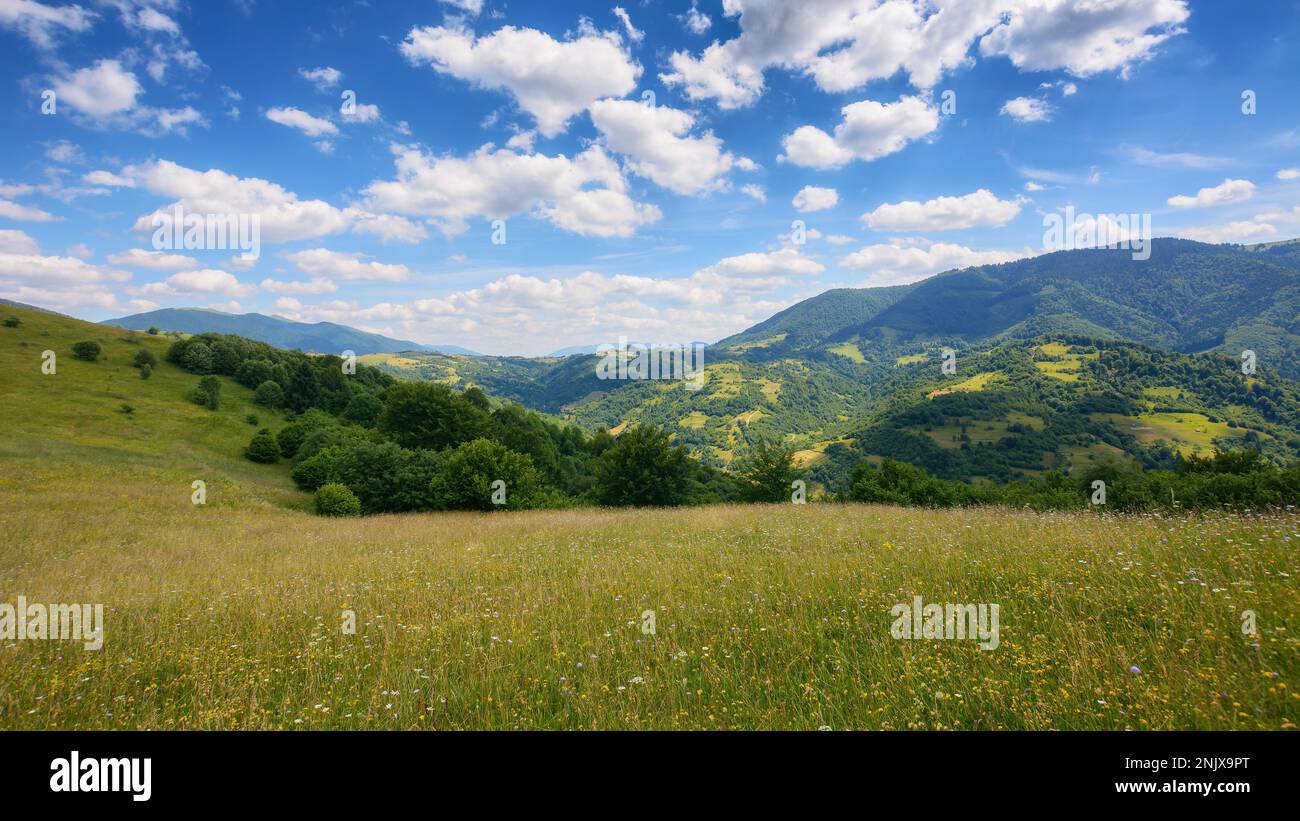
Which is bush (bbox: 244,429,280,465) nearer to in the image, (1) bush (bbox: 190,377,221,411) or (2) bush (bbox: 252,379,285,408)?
(1) bush (bbox: 190,377,221,411)

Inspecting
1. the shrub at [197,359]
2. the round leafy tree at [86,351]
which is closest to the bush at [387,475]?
the shrub at [197,359]

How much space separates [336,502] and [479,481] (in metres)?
8.80

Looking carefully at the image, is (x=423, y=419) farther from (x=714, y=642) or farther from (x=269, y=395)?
(x=714, y=642)

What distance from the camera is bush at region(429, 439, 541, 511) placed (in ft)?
90.9

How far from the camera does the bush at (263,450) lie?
150 feet

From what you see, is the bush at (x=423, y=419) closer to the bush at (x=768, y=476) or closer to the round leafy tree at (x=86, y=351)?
the bush at (x=768, y=476)

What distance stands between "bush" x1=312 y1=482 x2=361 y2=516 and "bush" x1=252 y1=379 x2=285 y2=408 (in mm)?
47071

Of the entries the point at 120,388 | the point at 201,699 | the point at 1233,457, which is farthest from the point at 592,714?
the point at 120,388

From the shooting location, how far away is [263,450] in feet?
151

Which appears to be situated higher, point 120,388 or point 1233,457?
point 120,388
